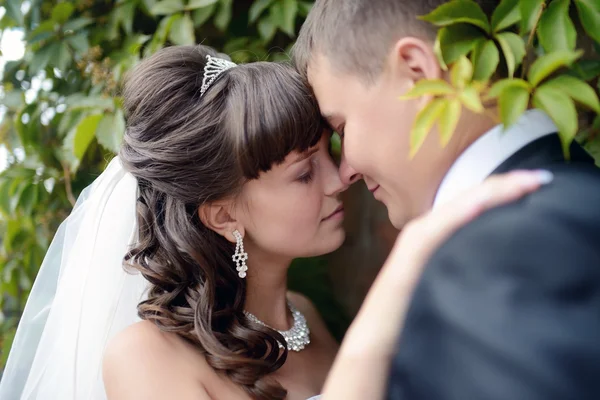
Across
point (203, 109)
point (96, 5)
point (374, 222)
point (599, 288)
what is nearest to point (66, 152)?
point (96, 5)

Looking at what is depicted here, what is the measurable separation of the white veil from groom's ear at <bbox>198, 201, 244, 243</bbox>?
10.3 inches

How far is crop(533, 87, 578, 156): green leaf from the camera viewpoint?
3.58ft

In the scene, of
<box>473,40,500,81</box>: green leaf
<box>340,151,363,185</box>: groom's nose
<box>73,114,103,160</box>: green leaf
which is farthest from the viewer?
<box>73,114,103,160</box>: green leaf

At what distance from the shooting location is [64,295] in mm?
2131

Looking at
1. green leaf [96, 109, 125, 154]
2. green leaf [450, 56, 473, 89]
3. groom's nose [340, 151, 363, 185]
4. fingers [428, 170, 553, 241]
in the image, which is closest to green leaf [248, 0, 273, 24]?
green leaf [96, 109, 125, 154]

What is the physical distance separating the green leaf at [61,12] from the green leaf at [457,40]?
194 cm

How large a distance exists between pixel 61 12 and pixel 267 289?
1.47m

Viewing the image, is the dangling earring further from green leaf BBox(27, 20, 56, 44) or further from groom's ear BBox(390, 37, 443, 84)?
green leaf BBox(27, 20, 56, 44)

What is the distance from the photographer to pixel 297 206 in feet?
6.75

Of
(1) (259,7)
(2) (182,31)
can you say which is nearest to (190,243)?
(2) (182,31)

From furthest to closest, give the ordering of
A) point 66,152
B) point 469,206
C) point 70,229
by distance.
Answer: point 66,152, point 70,229, point 469,206

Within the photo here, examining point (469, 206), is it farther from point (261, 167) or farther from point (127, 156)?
point (127, 156)

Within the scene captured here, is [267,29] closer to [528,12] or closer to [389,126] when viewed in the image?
[389,126]

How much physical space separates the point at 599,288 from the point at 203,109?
1.29m
